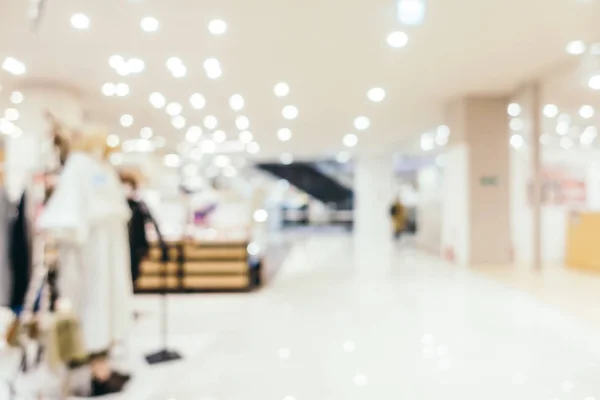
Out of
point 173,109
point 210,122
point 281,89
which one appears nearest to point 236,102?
point 281,89

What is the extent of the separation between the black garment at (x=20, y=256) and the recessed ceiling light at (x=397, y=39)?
402cm

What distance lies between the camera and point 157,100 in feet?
25.4

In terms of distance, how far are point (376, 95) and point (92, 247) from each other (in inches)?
239

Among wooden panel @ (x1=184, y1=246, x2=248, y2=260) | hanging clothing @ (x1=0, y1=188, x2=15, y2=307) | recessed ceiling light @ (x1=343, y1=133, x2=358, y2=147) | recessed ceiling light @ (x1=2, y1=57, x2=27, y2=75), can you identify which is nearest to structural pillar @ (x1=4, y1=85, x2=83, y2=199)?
recessed ceiling light @ (x1=2, y1=57, x2=27, y2=75)

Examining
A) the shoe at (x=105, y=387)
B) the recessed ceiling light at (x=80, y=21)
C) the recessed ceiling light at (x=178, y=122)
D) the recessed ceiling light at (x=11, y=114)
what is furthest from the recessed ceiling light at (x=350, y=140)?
the shoe at (x=105, y=387)

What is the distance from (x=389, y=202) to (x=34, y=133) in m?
12.2

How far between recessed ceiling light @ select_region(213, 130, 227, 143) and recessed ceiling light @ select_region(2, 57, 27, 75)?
5.39 meters

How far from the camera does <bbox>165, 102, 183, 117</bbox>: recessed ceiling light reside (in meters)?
8.16

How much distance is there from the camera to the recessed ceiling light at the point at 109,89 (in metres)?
6.75

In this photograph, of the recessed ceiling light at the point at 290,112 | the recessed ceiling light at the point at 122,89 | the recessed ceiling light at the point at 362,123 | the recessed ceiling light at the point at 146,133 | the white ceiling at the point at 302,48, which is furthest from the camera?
the recessed ceiling light at the point at 146,133

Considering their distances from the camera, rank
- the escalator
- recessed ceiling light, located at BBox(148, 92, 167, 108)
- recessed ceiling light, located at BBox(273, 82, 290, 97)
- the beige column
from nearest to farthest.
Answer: recessed ceiling light, located at BBox(273, 82, 290, 97) → recessed ceiling light, located at BBox(148, 92, 167, 108) → the beige column → the escalator

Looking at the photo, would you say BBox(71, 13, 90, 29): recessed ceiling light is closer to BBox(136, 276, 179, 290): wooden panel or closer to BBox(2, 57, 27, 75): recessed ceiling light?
BBox(2, 57, 27, 75): recessed ceiling light

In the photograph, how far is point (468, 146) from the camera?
785 cm

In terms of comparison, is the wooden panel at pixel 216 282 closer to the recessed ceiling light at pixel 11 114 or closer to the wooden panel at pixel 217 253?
the wooden panel at pixel 217 253
